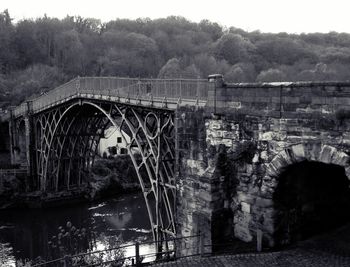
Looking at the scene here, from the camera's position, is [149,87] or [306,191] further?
[149,87]

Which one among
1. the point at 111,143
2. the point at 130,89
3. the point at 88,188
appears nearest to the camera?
the point at 130,89

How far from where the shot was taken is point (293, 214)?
1330cm

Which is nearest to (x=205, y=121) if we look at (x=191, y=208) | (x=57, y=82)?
(x=191, y=208)

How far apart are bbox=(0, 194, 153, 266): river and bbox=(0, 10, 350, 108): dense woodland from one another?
24.2 metres

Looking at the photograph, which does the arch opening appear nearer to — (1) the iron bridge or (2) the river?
(1) the iron bridge

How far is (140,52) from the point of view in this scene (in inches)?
2940

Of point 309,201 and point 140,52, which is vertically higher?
point 140,52

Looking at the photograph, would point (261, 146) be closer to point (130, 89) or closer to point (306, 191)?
point (306, 191)

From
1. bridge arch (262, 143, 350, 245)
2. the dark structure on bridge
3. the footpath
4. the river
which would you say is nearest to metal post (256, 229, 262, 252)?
the dark structure on bridge

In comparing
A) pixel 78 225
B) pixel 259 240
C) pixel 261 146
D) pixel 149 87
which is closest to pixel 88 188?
pixel 78 225

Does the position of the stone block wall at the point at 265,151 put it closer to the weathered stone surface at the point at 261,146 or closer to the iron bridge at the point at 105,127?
the weathered stone surface at the point at 261,146

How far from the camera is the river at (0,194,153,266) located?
27.6m

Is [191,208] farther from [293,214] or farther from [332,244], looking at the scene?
[332,244]

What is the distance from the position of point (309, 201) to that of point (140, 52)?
63860 mm
